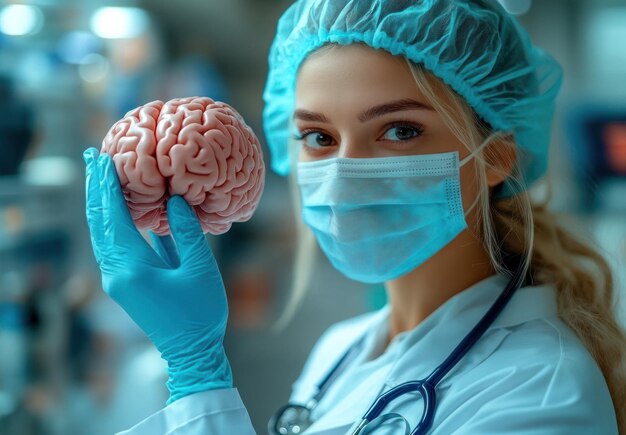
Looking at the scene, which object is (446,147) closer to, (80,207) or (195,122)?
(195,122)

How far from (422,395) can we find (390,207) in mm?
299

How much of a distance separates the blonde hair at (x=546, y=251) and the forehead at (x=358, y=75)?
0.02 meters

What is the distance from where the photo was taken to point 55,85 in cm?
209

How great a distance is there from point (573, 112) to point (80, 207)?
8.86 ft

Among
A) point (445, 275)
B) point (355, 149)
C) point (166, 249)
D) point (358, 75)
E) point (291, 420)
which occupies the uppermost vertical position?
point (358, 75)

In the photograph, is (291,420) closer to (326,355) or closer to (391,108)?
(326,355)

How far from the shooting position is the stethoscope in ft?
3.21

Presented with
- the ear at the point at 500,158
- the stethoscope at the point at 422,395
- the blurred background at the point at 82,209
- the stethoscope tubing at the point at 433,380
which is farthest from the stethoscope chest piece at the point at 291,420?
the blurred background at the point at 82,209

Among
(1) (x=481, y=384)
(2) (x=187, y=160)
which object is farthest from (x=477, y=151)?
(2) (x=187, y=160)

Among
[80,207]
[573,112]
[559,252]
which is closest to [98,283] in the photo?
[80,207]

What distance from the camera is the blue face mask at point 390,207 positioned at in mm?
1062

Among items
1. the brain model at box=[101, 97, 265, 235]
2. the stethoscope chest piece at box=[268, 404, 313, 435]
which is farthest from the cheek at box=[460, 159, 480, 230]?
the stethoscope chest piece at box=[268, 404, 313, 435]

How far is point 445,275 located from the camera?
1.16 m

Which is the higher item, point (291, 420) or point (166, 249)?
point (166, 249)
